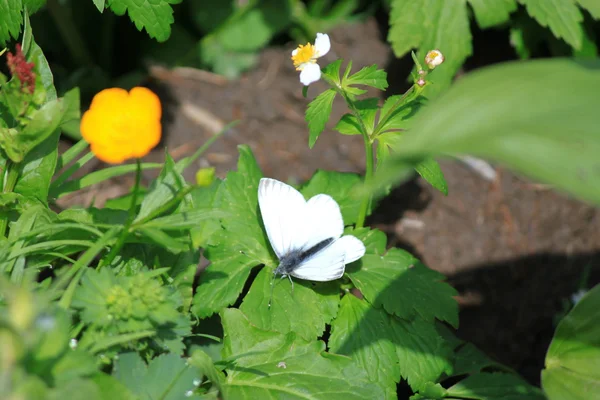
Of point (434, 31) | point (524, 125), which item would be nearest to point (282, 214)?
point (524, 125)

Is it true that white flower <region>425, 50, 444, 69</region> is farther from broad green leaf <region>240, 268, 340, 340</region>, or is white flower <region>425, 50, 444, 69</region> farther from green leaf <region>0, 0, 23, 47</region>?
green leaf <region>0, 0, 23, 47</region>

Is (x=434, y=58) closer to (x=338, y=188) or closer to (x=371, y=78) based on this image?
(x=371, y=78)

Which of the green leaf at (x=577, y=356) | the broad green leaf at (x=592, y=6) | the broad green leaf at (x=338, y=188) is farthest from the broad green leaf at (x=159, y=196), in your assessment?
Result: the broad green leaf at (x=592, y=6)

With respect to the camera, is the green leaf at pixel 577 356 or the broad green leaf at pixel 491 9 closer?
the green leaf at pixel 577 356

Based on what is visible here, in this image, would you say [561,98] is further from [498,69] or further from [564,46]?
[564,46]

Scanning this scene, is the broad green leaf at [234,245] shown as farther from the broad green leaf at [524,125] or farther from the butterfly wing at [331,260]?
the broad green leaf at [524,125]
